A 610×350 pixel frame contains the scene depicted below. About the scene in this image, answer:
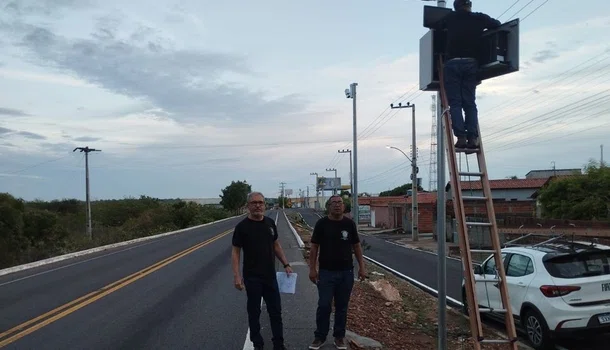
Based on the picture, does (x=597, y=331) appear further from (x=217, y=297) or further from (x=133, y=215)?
(x=133, y=215)

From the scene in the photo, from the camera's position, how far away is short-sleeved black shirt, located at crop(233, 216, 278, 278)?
6387 mm

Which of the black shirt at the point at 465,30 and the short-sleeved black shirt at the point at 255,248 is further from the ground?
the black shirt at the point at 465,30

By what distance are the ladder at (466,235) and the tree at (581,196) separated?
26996 millimetres

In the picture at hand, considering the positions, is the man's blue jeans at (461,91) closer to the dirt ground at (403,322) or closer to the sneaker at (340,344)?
the sneaker at (340,344)

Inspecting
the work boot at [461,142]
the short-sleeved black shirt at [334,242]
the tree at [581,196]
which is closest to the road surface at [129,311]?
the short-sleeved black shirt at [334,242]

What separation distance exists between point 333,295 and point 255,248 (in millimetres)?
1196

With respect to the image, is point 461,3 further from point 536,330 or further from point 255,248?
point 536,330

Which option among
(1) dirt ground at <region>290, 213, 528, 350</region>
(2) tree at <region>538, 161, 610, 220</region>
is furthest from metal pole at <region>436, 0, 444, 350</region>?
(2) tree at <region>538, 161, 610, 220</region>

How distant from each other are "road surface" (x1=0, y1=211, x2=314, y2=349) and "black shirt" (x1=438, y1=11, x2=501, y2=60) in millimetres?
4152

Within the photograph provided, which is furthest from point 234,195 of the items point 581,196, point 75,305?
point 75,305

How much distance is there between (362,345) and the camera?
7402 mm

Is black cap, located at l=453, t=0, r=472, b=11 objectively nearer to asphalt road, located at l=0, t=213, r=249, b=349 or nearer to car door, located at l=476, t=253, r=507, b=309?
asphalt road, located at l=0, t=213, r=249, b=349

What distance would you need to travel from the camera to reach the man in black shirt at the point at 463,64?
5578mm

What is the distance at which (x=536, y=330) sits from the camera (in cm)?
888
